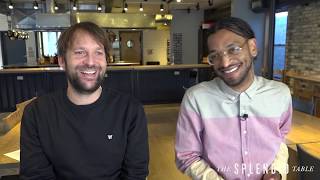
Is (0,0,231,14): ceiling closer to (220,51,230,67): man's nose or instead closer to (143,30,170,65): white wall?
(143,30,170,65): white wall

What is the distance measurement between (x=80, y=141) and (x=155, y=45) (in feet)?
29.8

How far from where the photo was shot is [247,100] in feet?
4.43

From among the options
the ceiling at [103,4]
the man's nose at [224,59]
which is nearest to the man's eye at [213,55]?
the man's nose at [224,59]

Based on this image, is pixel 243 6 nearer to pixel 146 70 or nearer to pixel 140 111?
pixel 146 70

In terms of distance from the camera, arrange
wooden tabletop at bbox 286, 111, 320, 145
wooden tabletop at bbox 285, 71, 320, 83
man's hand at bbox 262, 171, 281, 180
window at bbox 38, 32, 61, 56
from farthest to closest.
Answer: window at bbox 38, 32, 61, 56 → wooden tabletop at bbox 285, 71, 320, 83 → wooden tabletop at bbox 286, 111, 320, 145 → man's hand at bbox 262, 171, 281, 180

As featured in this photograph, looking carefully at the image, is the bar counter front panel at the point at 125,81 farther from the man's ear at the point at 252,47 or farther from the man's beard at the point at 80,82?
the man's ear at the point at 252,47

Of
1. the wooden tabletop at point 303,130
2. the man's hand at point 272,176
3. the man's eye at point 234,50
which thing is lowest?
the wooden tabletop at point 303,130

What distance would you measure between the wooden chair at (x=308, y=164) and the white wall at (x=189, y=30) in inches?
361

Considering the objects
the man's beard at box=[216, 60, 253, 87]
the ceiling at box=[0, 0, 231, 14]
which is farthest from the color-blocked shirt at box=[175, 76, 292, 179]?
the ceiling at box=[0, 0, 231, 14]

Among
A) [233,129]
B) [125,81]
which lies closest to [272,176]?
[233,129]

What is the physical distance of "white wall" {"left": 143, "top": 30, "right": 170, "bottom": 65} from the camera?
10.2 m

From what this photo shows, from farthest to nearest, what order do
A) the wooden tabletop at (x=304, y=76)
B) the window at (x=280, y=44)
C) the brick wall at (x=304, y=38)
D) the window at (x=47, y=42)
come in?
the window at (x=47, y=42) → the window at (x=280, y=44) → the brick wall at (x=304, y=38) → the wooden tabletop at (x=304, y=76)

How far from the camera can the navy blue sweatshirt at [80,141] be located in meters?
1.33

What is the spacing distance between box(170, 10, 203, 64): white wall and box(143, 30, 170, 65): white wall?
43 centimetres
